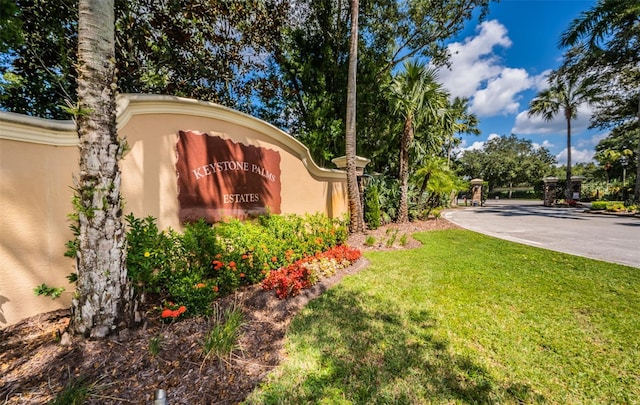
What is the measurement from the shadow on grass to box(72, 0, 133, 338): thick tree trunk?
1.83 metres

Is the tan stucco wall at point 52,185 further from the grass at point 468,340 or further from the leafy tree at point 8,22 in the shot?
the grass at point 468,340

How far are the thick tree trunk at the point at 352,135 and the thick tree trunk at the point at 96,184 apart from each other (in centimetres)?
648

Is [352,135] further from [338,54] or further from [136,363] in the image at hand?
[136,363]

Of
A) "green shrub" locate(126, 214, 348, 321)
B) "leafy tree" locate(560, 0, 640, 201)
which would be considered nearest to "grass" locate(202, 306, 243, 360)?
"green shrub" locate(126, 214, 348, 321)

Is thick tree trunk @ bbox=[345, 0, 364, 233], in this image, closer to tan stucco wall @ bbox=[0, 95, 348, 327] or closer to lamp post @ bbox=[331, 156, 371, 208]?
lamp post @ bbox=[331, 156, 371, 208]

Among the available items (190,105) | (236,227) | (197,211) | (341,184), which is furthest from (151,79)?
(341,184)

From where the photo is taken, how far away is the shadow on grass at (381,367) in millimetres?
2176

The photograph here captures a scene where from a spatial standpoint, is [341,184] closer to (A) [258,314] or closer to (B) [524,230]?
(A) [258,314]

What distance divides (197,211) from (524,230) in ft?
37.8

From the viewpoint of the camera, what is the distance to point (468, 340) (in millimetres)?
2955

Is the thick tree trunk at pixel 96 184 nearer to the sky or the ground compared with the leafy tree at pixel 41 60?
nearer to the ground

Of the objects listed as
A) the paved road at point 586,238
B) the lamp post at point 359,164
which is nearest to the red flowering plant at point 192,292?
the lamp post at point 359,164

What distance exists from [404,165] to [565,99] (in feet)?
66.0

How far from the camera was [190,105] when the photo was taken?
454 centimetres
